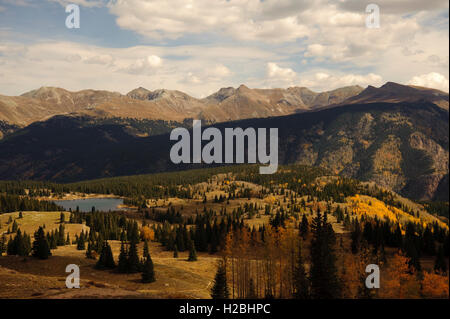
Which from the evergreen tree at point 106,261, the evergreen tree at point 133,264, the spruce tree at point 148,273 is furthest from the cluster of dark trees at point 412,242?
the evergreen tree at point 106,261

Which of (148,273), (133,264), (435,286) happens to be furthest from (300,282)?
(133,264)

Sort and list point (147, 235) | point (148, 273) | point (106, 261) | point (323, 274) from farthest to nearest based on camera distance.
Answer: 1. point (147, 235)
2. point (106, 261)
3. point (148, 273)
4. point (323, 274)

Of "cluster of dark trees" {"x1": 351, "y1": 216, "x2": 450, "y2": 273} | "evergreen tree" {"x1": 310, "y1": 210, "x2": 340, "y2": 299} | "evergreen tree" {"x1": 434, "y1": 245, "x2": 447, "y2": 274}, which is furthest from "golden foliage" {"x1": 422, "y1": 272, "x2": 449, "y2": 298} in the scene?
"evergreen tree" {"x1": 310, "y1": 210, "x2": 340, "y2": 299}

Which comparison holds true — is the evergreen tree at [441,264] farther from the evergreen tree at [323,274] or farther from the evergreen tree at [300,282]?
the evergreen tree at [300,282]

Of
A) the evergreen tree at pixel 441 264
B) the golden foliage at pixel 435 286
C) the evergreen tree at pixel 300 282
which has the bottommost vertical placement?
the evergreen tree at pixel 300 282

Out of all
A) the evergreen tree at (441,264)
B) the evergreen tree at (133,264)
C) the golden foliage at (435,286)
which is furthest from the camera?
the evergreen tree at (133,264)

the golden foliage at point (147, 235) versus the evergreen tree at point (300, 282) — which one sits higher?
the evergreen tree at point (300, 282)

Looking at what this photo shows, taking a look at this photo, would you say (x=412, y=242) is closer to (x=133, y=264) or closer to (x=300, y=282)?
(x=300, y=282)

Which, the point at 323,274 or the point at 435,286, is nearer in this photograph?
the point at 435,286

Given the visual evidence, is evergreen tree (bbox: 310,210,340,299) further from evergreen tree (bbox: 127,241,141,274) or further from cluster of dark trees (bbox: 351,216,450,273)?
evergreen tree (bbox: 127,241,141,274)

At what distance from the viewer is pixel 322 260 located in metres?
72.8
